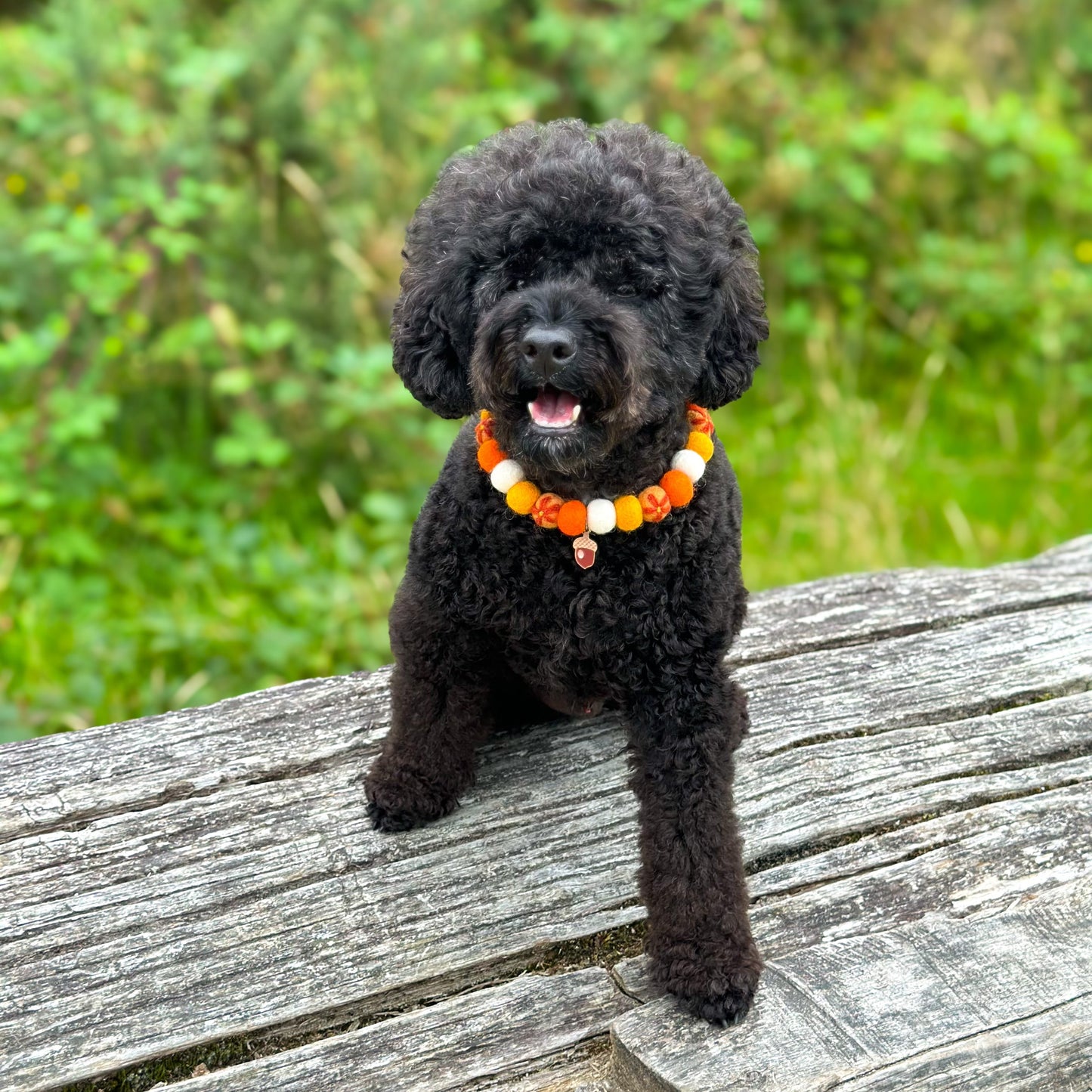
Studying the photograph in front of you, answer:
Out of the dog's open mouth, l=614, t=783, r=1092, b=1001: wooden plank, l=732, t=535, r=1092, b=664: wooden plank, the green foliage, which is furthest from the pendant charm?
→ the green foliage

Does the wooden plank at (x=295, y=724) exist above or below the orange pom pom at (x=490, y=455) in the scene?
below

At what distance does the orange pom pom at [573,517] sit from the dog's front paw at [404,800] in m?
0.59

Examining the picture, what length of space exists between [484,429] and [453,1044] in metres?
0.98

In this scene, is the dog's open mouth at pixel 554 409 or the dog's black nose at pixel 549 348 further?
the dog's open mouth at pixel 554 409

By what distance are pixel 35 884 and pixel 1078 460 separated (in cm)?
377

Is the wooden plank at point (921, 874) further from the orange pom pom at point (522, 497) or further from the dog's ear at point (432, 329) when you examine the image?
the dog's ear at point (432, 329)

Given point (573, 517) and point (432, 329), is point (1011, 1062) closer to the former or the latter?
point (573, 517)

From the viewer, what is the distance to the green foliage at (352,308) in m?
3.75

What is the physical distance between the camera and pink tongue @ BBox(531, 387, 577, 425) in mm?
1888

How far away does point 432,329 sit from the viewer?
6.66 feet

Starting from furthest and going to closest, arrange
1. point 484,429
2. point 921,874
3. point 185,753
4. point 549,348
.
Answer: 1. point 185,753
2. point 921,874
3. point 484,429
4. point 549,348

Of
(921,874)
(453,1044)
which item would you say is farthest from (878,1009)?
(453,1044)

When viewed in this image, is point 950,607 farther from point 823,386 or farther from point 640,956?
point 823,386

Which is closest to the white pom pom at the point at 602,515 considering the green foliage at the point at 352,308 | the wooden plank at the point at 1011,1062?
the wooden plank at the point at 1011,1062
